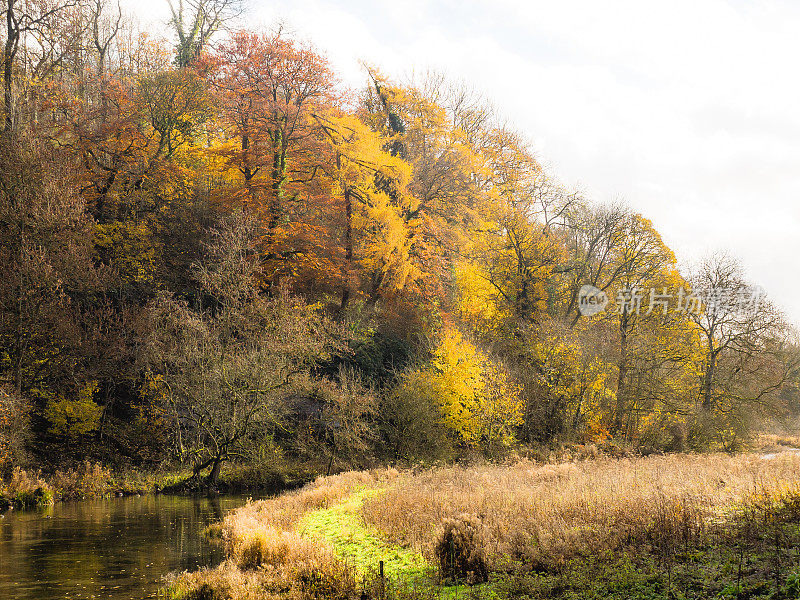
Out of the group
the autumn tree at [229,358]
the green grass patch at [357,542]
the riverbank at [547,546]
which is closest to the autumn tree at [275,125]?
the autumn tree at [229,358]

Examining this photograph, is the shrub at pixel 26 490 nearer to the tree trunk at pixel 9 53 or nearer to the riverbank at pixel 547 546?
the riverbank at pixel 547 546

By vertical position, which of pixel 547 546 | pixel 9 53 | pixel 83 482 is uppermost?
pixel 9 53

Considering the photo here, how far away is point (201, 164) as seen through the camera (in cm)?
3653

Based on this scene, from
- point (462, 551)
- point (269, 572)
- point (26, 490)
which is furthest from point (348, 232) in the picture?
point (462, 551)

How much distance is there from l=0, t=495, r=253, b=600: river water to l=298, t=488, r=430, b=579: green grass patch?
2.38 metres

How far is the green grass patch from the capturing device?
10.6 m

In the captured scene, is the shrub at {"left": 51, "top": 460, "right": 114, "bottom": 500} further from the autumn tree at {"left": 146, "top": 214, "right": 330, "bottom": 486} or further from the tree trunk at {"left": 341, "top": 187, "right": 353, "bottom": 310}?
the tree trunk at {"left": 341, "top": 187, "right": 353, "bottom": 310}

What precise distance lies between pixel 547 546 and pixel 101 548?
9969 mm

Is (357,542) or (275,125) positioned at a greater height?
(275,125)

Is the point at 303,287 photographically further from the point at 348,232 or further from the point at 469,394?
the point at 469,394

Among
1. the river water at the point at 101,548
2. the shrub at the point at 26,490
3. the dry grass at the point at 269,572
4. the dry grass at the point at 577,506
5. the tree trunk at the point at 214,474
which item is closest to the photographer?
the dry grass at the point at 269,572

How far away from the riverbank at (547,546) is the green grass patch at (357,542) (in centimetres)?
4

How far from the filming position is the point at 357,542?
12.6 m

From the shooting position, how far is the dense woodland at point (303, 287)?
24656 mm
